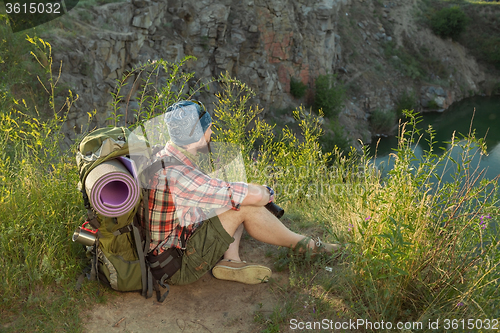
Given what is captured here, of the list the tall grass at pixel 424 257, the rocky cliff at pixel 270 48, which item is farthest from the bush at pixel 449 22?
the tall grass at pixel 424 257

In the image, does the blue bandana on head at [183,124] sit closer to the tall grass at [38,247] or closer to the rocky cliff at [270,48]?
the tall grass at [38,247]

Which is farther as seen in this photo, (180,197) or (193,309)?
(193,309)

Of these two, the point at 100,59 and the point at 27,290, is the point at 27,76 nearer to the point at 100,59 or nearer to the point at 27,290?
the point at 100,59

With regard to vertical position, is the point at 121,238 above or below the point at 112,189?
below

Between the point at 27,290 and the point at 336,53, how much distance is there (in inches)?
1008

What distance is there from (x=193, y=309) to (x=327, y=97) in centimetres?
2033

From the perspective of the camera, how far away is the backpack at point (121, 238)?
178 centimetres

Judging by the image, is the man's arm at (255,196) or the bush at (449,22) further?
the bush at (449,22)

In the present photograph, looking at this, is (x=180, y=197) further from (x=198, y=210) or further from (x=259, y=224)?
(x=259, y=224)

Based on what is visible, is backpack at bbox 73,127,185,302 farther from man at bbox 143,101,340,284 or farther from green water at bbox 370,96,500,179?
green water at bbox 370,96,500,179

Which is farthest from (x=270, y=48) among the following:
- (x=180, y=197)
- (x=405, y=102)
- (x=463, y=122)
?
(x=180, y=197)

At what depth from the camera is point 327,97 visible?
21312 mm

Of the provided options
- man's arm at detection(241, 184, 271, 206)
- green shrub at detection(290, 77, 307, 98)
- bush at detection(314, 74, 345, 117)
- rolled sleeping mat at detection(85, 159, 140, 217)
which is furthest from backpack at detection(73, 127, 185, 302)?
bush at detection(314, 74, 345, 117)

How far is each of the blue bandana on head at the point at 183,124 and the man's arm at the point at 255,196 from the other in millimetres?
403
